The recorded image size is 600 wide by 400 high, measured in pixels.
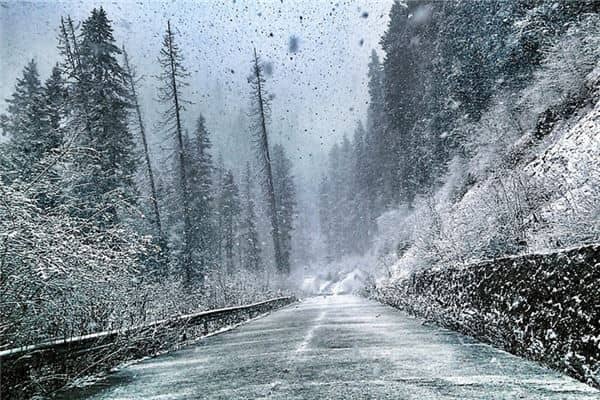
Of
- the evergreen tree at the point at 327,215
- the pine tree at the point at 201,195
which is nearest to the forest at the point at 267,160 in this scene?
the pine tree at the point at 201,195

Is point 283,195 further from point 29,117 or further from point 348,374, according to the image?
point 348,374

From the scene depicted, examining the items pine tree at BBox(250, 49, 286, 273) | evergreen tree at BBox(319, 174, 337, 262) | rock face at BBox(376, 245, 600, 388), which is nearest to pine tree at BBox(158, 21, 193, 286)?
pine tree at BBox(250, 49, 286, 273)

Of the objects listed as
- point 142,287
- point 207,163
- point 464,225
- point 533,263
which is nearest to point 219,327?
point 142,287

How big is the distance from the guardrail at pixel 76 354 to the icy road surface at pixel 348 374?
419mm

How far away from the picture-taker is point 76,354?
7.29 metres

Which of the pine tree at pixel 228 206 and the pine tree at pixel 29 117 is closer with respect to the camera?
the pine tree at pixel 29 117

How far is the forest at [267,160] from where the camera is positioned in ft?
22.7

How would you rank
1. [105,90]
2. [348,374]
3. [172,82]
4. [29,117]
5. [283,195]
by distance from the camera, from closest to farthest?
[348,374], [29,117], [105,90], [172,82], [283,195]

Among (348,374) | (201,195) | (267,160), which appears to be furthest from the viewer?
(201,195)

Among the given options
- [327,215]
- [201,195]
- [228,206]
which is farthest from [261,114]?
[327,215]

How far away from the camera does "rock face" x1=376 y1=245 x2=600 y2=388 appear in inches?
205

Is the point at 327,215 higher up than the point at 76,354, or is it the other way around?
the point at 327,215

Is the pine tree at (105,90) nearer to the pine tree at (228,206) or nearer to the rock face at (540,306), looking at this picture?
the rock face at (540,306)

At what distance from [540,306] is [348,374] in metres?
2.61
